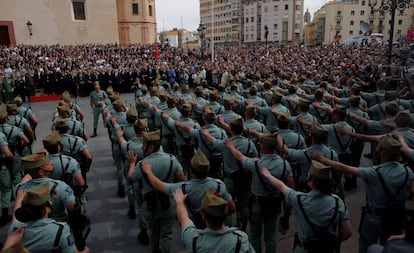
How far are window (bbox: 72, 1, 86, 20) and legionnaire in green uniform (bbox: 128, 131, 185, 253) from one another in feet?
119

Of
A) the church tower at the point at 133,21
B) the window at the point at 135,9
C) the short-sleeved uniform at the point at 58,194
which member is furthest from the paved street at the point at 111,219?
the window at the point at 135,9

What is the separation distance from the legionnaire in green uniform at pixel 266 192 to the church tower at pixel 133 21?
43.9m

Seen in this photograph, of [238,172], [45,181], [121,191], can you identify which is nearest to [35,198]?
[45,181]

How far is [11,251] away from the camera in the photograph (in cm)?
217

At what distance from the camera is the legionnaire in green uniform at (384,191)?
12.8 ft

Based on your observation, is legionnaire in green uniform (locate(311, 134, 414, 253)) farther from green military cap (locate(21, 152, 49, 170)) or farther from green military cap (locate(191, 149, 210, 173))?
green military cap (locate(21, 152, 49, 170))

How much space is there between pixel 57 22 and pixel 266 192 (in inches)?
1415

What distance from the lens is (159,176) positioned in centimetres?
436

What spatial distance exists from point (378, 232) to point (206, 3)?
128 meters

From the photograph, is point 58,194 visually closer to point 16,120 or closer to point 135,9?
point 16,120

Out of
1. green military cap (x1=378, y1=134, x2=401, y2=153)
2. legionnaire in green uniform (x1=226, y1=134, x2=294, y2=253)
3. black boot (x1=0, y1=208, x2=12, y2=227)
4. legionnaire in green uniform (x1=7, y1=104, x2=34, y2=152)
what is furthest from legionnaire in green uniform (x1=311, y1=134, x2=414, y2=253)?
legionnaire in green uniform (x1=7, y1=104, x2=34, y2=152)

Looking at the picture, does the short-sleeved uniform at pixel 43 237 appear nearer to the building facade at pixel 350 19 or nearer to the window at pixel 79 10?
the window at pixel 79 10

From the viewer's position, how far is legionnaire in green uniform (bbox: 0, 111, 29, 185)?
6754 mm

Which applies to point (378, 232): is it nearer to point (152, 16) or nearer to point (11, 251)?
point (11, 251)
